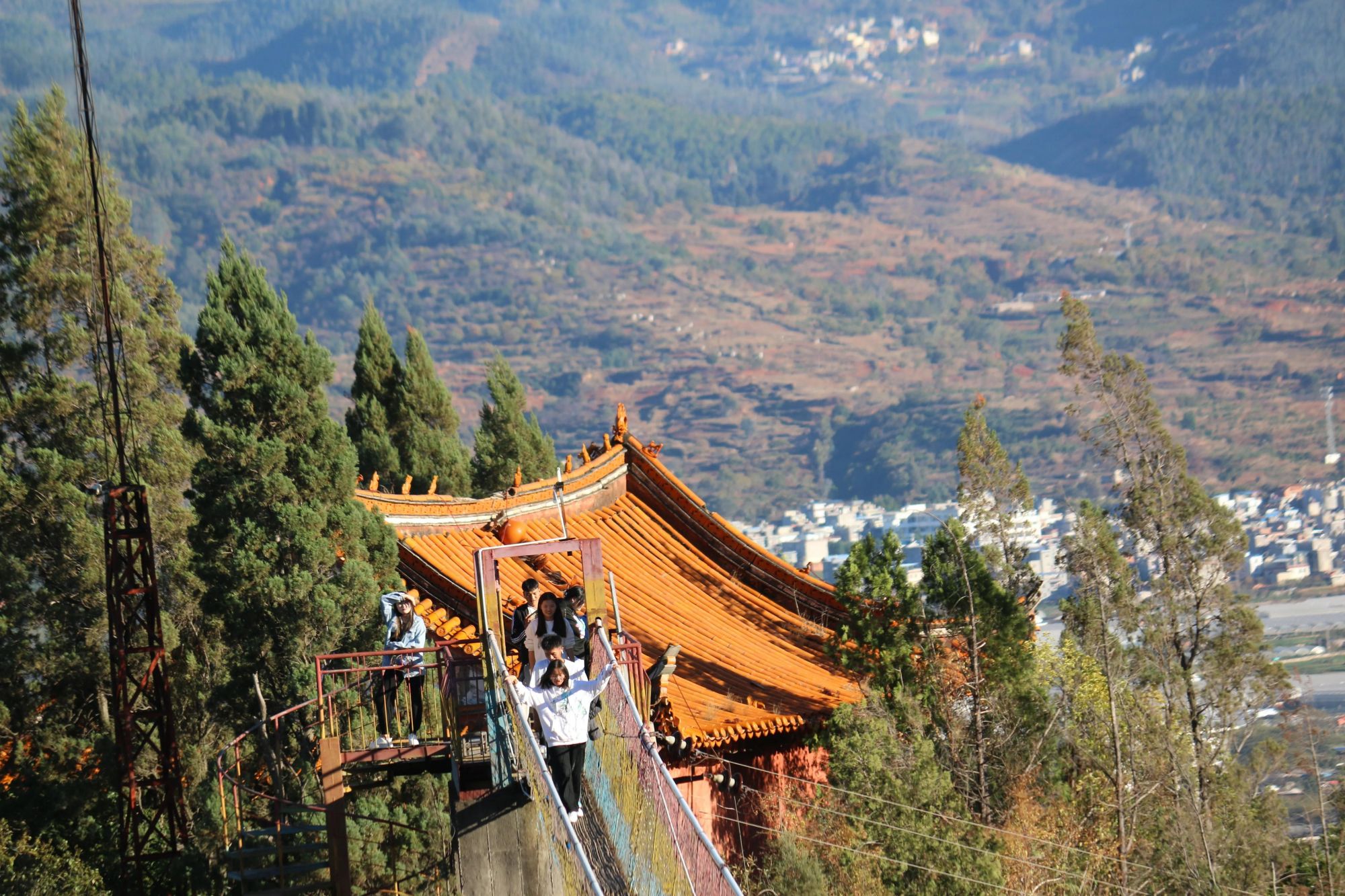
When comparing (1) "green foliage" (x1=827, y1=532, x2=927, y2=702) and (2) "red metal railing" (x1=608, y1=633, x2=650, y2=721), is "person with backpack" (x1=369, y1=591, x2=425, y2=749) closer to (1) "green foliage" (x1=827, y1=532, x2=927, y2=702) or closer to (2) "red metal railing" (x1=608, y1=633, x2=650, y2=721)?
(2) "red metal railing" (x1=608, y1=633, x2=650, y2=721)

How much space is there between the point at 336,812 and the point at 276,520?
6.16 m

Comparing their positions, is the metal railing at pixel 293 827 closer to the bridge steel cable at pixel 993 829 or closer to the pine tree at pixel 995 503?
the bridge steel cable at pixel 993 829

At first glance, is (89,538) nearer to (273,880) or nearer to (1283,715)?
(273,880)

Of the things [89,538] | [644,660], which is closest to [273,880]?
[644,660]

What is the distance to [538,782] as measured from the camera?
12805 mm

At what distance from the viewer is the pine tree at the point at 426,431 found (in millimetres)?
32250

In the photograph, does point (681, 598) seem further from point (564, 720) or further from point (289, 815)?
point (564, 720)

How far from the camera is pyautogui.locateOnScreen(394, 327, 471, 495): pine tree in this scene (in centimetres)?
3225

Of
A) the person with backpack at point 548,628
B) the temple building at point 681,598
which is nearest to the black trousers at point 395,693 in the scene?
the temple building at point 681,598

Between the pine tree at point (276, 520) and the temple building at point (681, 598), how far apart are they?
2.52 feet

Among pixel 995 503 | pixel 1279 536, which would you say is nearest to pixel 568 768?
pixel 995 503

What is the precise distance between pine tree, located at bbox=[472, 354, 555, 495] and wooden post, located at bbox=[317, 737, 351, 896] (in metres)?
17.0

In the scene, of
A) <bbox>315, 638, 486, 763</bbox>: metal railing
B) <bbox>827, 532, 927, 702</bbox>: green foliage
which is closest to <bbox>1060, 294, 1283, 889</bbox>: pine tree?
<bbox>827, 532, 927, 702</bbox>: green foliage

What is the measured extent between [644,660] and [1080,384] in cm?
755
